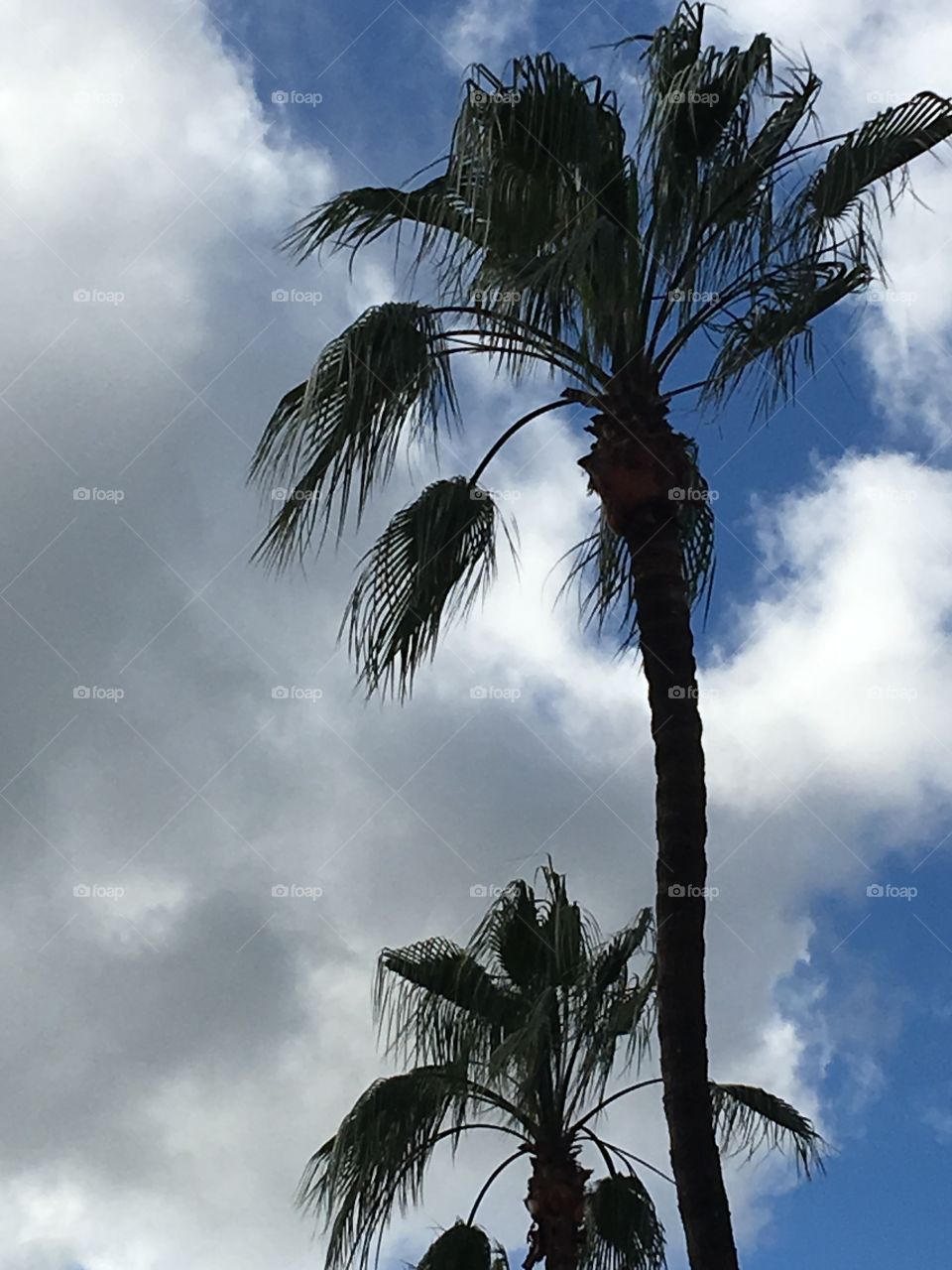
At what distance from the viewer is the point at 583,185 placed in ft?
27.5

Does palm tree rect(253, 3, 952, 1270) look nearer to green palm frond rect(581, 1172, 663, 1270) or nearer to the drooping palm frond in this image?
the drooping palm frond

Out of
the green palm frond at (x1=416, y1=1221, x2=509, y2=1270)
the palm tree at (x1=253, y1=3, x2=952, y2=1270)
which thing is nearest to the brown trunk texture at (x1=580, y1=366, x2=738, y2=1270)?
the palm tree at (x1=253, y1=3, x2=952, y2=1270)

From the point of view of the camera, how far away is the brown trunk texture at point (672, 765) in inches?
283

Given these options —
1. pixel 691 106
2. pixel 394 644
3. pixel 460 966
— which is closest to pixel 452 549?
pixel 394 644

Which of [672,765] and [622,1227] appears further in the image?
[622,1227]

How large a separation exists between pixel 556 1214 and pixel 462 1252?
2.88ft

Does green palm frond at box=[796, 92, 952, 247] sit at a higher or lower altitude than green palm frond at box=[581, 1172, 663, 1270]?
higher

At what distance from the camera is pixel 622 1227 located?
12.1m

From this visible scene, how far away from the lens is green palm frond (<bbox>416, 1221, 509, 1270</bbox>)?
1144 centimetres

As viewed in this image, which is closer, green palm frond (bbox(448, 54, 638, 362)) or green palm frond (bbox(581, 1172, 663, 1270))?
green palm frond (bbox(448, 54, 638, 362))

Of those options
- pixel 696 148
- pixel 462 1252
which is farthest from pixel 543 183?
pixel 462 1252

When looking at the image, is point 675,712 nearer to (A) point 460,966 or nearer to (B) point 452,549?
(B) point 452,549

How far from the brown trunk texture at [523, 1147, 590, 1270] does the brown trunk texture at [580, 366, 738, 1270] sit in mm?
5077

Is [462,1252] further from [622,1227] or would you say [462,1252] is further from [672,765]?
[672,765]
